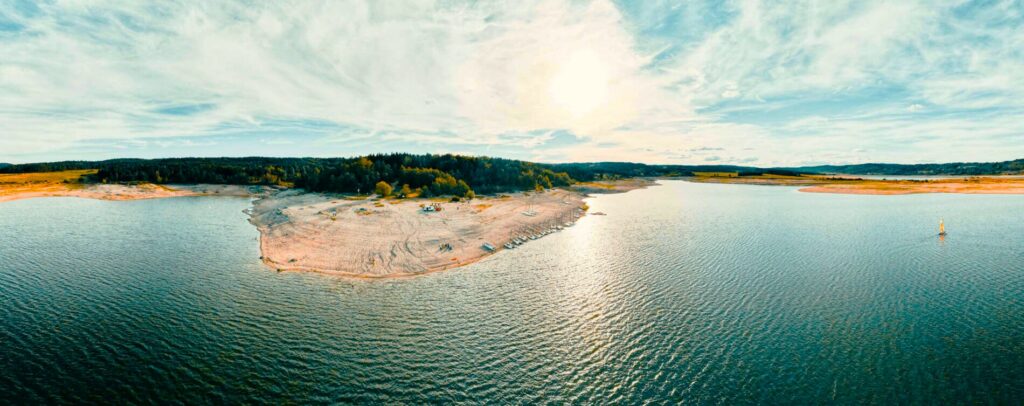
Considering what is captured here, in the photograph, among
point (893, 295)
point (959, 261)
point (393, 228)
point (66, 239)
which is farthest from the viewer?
point (393, 228)

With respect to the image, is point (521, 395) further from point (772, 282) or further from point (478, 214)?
point (478, 214)

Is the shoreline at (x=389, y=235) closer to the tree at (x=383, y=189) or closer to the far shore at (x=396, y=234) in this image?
the far shore at (x=396, y=234)

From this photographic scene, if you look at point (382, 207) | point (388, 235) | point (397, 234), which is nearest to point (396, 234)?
point (397, 234)

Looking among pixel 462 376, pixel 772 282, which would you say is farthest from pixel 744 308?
pixel 462 376

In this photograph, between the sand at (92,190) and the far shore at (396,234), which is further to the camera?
the sand at (92,190)

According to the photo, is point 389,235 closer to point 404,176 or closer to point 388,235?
point 388,235

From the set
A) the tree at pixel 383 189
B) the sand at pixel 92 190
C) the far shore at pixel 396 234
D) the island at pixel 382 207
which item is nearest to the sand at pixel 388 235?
the far shore at pixel 396 234

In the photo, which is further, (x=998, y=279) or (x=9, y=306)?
(x=998, y=279)

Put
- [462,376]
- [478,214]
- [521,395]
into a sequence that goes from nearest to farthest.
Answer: [521,395], [462,376], [478,214]
